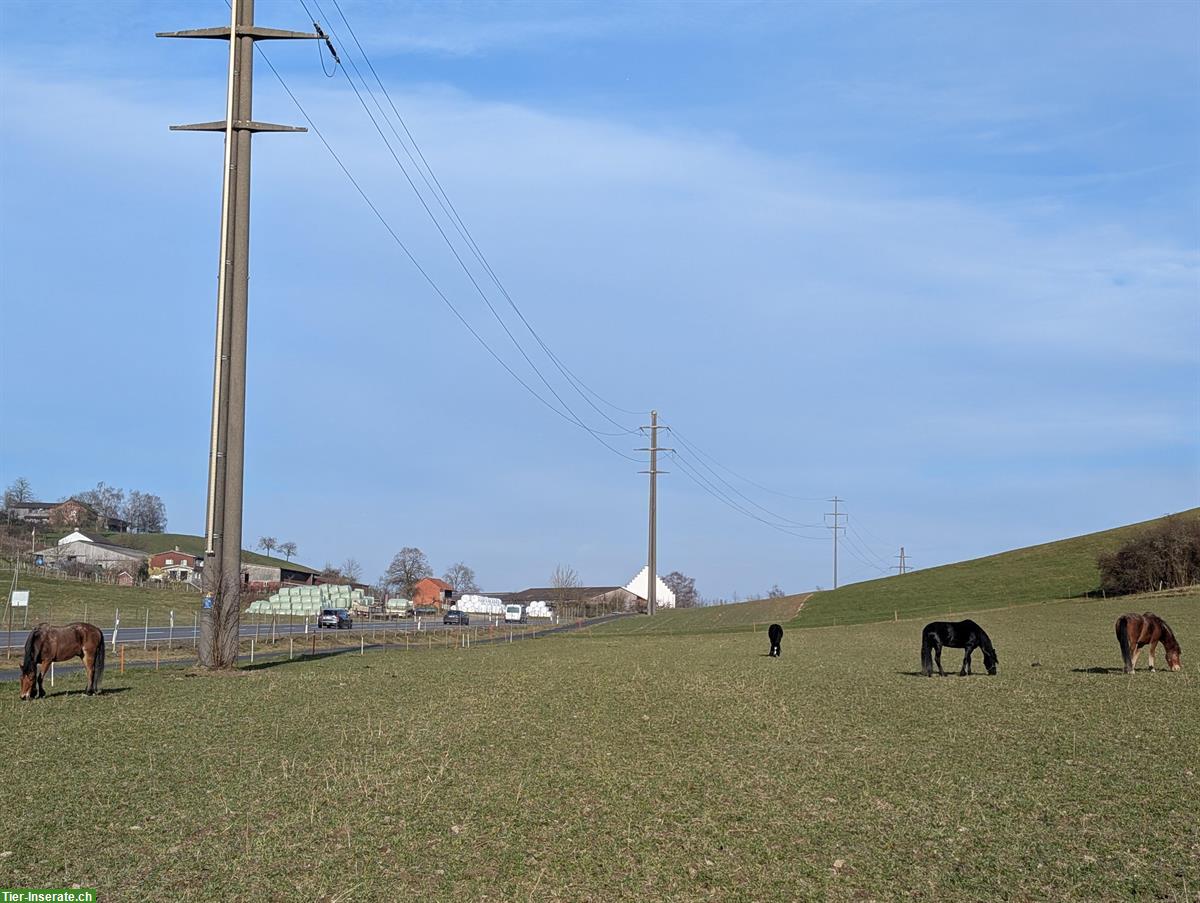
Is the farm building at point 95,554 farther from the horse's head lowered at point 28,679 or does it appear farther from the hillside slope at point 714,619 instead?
the horse's head lowered at point 28,679

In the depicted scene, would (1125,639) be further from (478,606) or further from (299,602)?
(478,606)

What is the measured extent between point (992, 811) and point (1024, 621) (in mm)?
54593

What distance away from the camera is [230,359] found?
34.7 m

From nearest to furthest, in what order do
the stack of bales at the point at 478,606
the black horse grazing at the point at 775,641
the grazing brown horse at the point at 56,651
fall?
the grazing brown horse at the point at 56,651, the black horse grazing at the point at 775,641, the stack of bales at the point at 478,606

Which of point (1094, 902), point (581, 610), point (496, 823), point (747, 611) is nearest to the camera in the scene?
point (1094, 902)

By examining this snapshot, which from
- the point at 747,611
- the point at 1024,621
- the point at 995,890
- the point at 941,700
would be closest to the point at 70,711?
the point at 941,700

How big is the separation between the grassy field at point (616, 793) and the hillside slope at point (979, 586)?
58035mm

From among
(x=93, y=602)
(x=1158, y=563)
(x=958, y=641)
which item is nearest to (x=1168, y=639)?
(x=958, y=641)

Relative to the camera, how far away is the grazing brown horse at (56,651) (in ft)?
78.8

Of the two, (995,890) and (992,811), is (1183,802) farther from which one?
(995,890)

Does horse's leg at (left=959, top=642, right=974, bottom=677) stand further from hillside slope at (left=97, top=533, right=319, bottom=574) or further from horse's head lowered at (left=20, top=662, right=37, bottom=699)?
hillside slope at (left=97, top=533, right=319, bottom=574)

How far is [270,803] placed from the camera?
12.6 metres

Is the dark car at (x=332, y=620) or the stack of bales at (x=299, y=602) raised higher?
the stack of bales at (x=299, y=602)

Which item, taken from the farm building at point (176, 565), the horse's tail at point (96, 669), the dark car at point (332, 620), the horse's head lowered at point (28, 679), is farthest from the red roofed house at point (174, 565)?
the horse's head lowered at point (28, 679)
